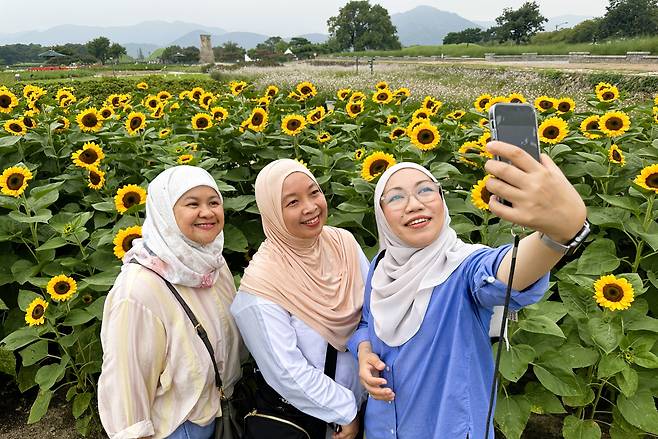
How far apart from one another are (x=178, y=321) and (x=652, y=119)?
3380 mm

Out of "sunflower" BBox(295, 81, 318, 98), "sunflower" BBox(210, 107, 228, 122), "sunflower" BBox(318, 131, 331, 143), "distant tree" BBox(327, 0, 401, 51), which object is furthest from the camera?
"distant tree" BBox(327, 0, 401, 51)

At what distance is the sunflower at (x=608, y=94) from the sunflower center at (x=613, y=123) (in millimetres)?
898

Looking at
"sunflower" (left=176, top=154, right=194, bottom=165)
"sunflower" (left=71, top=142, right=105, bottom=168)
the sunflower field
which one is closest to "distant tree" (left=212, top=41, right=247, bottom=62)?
the sunflower field

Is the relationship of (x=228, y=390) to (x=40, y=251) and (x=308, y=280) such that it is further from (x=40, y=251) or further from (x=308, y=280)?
(x=40, y=251)

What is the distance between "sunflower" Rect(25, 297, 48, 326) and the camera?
7.20ft

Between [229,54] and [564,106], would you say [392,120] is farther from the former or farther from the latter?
[229,54]

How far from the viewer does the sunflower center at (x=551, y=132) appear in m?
2.67

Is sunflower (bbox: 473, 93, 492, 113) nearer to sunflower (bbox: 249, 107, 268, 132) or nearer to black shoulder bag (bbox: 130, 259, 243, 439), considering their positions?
sunflower (bbox: 249, 107, 268, 132)

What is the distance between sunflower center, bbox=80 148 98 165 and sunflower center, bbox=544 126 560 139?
2454 millimetres

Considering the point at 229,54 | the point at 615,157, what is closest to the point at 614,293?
the point at 615,157

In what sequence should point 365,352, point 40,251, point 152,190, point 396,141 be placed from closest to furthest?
point 365,352, point 152,190, point 40,251, point 396,141

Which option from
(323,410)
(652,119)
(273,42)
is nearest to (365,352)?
(323,410)

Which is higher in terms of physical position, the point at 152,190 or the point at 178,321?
the point at 152,190

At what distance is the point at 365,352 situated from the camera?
1.56m
